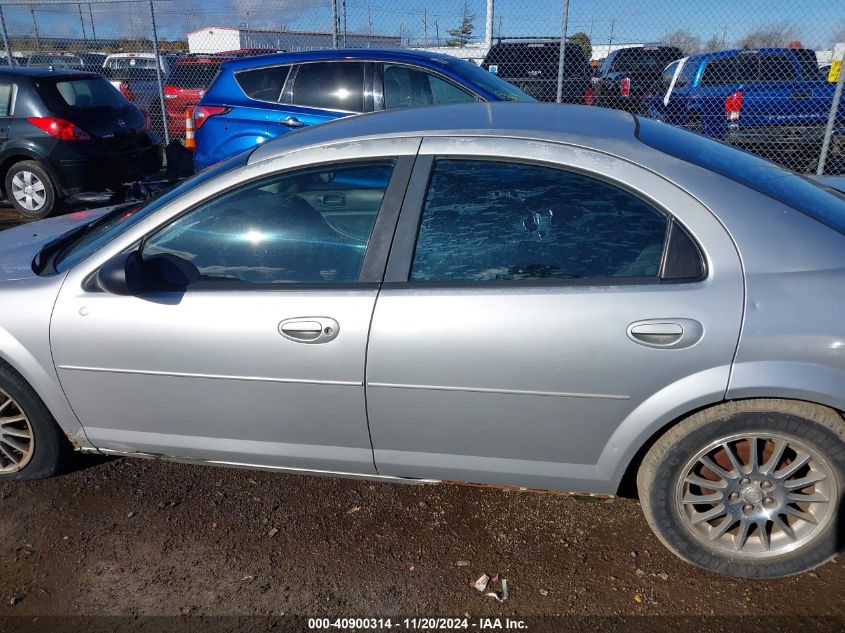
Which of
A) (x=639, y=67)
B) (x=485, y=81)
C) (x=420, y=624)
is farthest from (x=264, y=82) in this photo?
(x=639, y=67)

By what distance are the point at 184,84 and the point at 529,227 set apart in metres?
12.5

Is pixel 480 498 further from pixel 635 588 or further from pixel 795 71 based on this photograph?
pixel 795 71

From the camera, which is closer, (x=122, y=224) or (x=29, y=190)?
(x=122, y=224)

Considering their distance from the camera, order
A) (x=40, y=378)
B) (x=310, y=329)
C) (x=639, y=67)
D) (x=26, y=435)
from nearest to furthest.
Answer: (x=310, y=329) < (x=40, y=378) < (x=26, y=435) < (x=639, y=67)

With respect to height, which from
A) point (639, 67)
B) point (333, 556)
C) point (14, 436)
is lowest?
point (333, 556)

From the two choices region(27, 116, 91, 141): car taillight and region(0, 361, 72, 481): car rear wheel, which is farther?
region(27, 116, 91, 141): car taillight

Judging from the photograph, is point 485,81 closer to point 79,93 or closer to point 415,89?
point 415,89

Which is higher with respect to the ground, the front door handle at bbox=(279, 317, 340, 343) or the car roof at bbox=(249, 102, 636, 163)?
the car roof at bbox=(249, 102, 636, 163)

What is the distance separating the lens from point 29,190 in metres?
7.89

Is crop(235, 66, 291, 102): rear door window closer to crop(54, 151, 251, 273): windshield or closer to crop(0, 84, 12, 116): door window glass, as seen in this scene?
crop(0, 84, 12, 116): door window glass

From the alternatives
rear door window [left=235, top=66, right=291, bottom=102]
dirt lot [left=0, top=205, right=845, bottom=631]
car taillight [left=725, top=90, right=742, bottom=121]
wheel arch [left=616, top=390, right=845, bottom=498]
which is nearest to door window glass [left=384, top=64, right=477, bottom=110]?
rear door window [left=235, top=66, right=291, bottom=102]

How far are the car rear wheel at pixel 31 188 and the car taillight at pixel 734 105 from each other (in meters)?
8.52

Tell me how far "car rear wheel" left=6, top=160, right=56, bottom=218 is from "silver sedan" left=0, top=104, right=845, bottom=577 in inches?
225

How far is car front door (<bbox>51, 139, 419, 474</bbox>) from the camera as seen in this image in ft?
8.27
